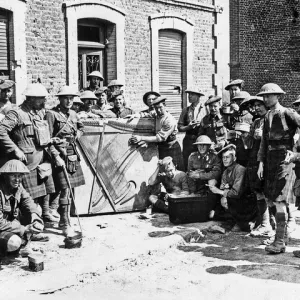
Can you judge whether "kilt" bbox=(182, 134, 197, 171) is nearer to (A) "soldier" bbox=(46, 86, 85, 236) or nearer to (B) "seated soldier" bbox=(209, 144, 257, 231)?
(B) "seated soldier" bbox=(209, 144, 257, 231)

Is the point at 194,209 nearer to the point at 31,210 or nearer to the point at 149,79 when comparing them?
the point at 31,210

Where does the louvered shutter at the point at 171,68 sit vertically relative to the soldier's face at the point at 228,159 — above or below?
above

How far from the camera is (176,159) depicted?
10297 mm

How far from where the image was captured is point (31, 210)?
7.24 meters

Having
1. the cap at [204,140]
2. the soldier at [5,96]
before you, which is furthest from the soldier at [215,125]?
the soldier at [5,96]

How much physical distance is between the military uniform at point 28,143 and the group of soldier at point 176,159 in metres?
0.01

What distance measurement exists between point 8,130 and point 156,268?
279cm

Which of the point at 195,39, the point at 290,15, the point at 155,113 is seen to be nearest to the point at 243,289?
the point at 155,113

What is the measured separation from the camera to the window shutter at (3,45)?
11852 millimetres

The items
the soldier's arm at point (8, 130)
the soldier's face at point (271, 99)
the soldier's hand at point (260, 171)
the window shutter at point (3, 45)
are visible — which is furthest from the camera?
the window shutter at point (3, 45)

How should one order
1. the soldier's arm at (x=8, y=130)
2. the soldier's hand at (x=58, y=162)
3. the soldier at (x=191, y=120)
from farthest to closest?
1. the soldier at (x=191, y=120)
2. the soldier's hand at (x=58, y=162)
3. the soldier's arm at (x=8, y=130)

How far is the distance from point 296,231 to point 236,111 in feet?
8.33

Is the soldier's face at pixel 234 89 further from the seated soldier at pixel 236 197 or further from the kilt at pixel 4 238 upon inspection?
the kilt at pixel 4 238

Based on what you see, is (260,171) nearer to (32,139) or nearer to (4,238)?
(32,139)
